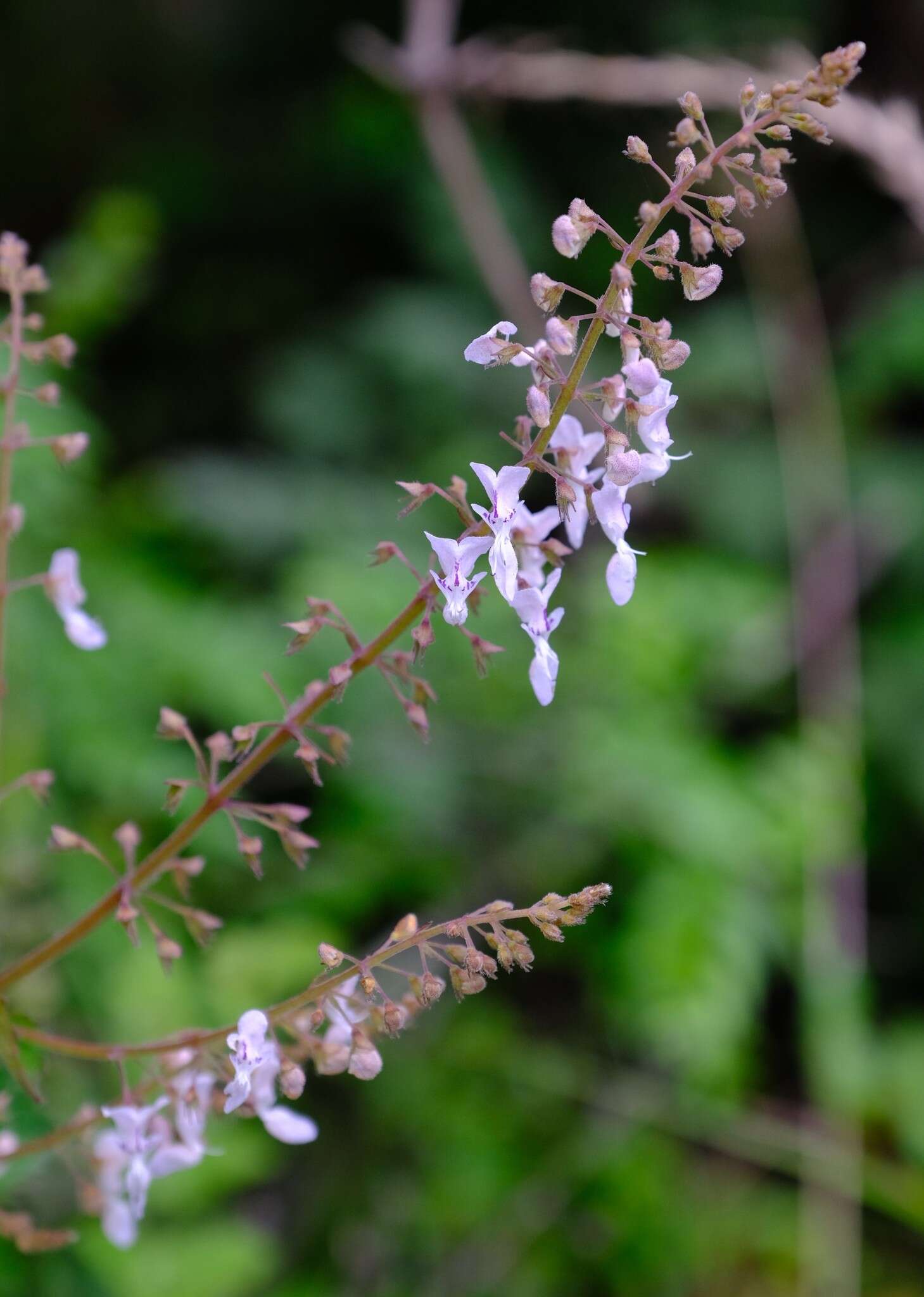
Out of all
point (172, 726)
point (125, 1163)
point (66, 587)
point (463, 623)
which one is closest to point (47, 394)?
point (66, 587)

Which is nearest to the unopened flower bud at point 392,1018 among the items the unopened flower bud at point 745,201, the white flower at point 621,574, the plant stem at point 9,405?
the white flower at point 621,574

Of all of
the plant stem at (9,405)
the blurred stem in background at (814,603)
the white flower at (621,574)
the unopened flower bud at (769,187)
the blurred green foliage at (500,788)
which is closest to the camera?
the unopened flower bud at (769,187)

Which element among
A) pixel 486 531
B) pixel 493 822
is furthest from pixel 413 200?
pixel 486 531

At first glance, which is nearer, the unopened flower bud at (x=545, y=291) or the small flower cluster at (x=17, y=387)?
the unopened flower bud at (x=545, y=291)

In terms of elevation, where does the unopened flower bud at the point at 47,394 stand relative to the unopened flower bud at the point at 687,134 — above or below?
above

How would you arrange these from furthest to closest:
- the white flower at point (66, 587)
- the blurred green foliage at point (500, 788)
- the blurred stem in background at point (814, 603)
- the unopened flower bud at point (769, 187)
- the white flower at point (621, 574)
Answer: the blurred stem in background at point (814, 603), the blurred green foliage at point (500, 788), the white flower at point (66, 587), the white flower at point (621, 574), the unopened flower bud at point (769, 187)

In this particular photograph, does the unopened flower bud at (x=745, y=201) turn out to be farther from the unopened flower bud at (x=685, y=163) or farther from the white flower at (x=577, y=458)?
the white flower at (x=577, y=458)

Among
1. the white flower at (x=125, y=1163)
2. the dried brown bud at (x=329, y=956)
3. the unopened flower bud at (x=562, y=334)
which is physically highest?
the unopened flower bud at (x=562, y=334)

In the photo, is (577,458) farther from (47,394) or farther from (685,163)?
(47,394)
